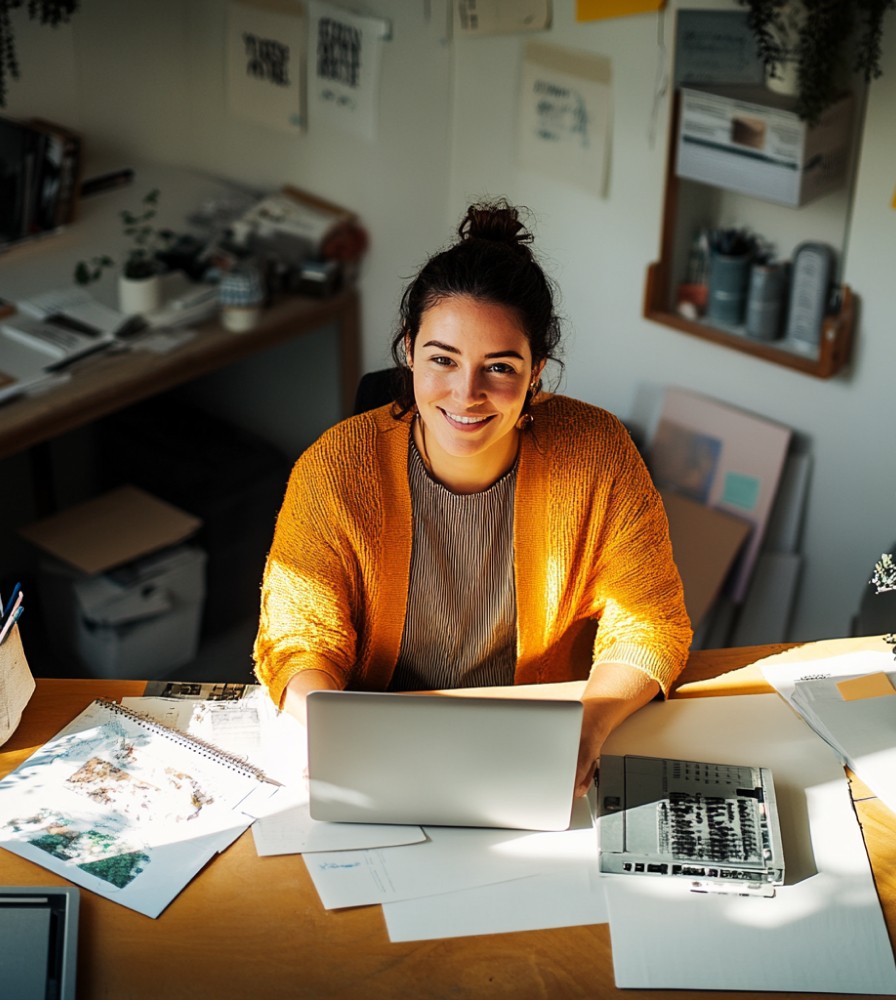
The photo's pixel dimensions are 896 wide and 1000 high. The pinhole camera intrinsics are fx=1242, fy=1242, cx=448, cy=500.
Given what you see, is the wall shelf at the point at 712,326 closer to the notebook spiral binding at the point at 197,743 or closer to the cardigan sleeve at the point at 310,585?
the cardigan sleeve at the point at 310,585

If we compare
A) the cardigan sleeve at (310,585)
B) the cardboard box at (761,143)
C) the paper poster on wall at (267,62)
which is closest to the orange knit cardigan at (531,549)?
the cardigan sleeve at (310,585)

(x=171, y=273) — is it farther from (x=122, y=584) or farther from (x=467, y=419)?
(x=467, y=419)

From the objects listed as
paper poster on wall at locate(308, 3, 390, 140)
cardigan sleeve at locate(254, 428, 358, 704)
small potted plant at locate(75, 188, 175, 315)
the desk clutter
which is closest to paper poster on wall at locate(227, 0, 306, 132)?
paper poster on wall at locate(308, 3, 390, 140)

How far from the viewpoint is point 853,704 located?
159cm

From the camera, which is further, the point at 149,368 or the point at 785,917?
the point at 149,368

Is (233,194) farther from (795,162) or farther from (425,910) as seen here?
(425,910)

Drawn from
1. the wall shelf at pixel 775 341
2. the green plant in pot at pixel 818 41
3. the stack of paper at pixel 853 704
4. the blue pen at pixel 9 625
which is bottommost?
the stack of paper at pixel 853 704

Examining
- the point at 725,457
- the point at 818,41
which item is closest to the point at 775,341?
the point at 725,457

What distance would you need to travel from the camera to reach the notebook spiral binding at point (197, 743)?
4.75 ft

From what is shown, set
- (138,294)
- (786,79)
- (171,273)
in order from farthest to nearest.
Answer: (171,273)
(138,294)
(786,79)

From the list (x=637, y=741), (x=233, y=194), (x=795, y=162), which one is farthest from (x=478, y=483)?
(x=233, y=194)

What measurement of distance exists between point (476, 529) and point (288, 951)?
0.68 metres

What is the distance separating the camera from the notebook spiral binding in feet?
4.75

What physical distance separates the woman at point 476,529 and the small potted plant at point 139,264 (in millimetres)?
1265
